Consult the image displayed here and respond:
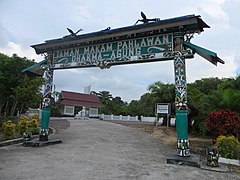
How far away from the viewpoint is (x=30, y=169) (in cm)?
490

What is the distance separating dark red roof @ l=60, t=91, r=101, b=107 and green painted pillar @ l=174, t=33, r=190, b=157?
30021mm

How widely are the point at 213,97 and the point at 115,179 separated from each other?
8.43 m

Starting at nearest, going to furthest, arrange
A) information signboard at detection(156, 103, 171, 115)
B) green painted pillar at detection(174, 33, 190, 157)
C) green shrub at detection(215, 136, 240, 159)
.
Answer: green painted pillar at detection(174, 33, 190, 157) → green shrub at detection(215, 136, 240, 159) → information signboard at detection(156, 103, 171, 115)

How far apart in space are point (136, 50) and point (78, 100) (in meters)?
30.5

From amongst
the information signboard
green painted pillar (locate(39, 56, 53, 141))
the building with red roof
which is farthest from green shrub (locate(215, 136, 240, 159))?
the building with red roof

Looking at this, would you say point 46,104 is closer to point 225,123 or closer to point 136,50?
point 136,50

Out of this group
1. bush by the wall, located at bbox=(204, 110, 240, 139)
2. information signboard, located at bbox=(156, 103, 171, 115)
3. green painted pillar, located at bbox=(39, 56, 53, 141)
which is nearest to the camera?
bush by the wall, located at bbox=(204, 110, 240, 139)

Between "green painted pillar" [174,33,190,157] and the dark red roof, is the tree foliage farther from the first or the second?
the dark red roof

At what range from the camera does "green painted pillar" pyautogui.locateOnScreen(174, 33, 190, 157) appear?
643cm

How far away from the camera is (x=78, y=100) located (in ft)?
121

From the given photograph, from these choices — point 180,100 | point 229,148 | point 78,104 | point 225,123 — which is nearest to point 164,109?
point 225,123

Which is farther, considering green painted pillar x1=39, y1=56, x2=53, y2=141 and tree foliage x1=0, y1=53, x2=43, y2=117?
tree foliage x1=0, y1=53, x2=43, y2=117

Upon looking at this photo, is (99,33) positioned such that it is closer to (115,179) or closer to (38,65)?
(38,65)

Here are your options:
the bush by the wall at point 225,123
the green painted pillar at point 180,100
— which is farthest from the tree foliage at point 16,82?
the bush by the wall at point 225,123
